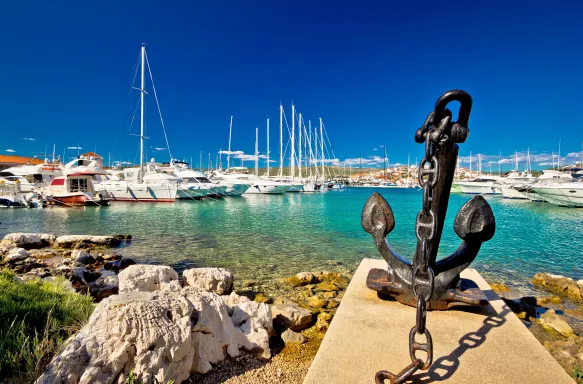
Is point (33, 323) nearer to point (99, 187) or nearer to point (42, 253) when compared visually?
point (42, 253)

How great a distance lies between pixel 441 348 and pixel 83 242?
14719mm

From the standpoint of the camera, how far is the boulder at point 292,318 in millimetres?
4863

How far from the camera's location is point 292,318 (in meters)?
4.93

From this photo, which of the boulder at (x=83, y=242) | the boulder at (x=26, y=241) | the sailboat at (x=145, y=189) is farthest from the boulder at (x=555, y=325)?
the sailboat at (x=145, y=189)

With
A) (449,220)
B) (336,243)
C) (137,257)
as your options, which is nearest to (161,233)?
(137,257)

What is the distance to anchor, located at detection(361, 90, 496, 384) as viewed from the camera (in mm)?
1735

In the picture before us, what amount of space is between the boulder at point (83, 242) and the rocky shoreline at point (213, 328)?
5792mm

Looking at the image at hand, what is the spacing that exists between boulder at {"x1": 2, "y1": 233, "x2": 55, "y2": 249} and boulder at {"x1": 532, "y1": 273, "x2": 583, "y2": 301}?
1749 cm

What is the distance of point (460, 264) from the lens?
2955 mm

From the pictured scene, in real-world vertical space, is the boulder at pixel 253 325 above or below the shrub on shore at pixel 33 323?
below

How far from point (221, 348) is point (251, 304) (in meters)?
0.95

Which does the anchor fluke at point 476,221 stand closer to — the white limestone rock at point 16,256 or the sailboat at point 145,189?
the white limestone rock at point 16,256

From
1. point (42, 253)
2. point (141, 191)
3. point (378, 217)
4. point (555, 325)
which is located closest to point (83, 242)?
point (42, 253)

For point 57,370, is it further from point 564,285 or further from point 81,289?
Answer: point 564,285
